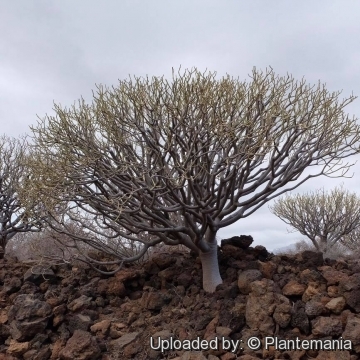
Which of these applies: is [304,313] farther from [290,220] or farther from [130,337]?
[290,220]

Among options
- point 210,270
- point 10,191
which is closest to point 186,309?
point 210,270

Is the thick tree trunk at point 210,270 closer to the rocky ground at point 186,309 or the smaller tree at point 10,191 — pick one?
the rocky ground at point 186,309

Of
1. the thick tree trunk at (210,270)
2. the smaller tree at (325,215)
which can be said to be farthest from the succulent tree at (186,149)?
the smaller tree at (325,215)

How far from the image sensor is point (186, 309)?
6.54m

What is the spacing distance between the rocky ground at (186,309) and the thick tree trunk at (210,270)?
0.55 feet

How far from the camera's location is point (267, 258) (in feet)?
24.3

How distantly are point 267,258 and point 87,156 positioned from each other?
11.5 ft

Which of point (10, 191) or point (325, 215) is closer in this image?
point (10, 191)

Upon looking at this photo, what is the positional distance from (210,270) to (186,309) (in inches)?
27.9

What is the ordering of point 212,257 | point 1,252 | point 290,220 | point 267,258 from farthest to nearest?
point 290,220 → point 1,252 → point 267,258 → point 212,257

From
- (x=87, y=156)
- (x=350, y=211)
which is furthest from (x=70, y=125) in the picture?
(x=350, y=211)

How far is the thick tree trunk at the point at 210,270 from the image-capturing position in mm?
6742

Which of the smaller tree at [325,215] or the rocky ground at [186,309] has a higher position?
the smaller tree at [325,215]

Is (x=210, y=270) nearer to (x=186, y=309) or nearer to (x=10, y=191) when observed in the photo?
(x=186, y=309)
